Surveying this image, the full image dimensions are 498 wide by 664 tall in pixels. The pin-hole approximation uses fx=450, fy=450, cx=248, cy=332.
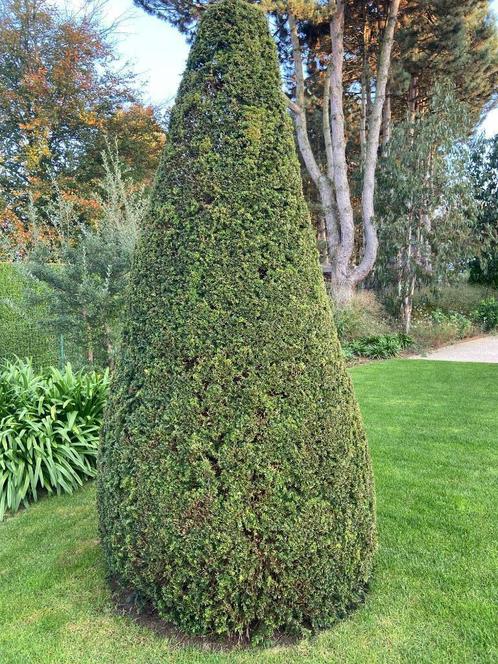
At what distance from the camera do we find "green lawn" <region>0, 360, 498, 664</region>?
190 centimetres

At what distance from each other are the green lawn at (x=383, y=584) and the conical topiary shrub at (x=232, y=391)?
17cm

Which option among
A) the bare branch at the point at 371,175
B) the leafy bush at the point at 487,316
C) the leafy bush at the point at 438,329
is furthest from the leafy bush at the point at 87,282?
the leafy bush at the point at 487,316

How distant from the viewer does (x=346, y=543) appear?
196 cm

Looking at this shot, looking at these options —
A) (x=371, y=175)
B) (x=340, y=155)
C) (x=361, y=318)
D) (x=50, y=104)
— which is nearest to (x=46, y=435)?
(x=361, y=318)

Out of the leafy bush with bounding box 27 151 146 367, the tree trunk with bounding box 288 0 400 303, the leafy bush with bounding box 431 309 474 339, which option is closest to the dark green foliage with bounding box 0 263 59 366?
the leafy bush with bounding box 27 151 146 367

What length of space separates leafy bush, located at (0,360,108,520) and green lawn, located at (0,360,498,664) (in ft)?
0.61

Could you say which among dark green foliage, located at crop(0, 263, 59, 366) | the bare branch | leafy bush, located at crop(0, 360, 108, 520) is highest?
the bare branch

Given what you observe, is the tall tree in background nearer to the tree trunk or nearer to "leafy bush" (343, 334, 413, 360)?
the tree trunk

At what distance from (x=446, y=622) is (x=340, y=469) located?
89cm

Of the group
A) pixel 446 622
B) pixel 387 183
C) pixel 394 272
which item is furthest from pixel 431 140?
pixel 446 622

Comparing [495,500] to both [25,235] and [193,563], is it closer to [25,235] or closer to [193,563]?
[193,563]

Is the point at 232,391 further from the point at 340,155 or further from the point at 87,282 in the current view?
the point at 340,155

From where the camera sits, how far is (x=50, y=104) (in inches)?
559

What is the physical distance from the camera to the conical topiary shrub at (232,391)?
1.81 metres
